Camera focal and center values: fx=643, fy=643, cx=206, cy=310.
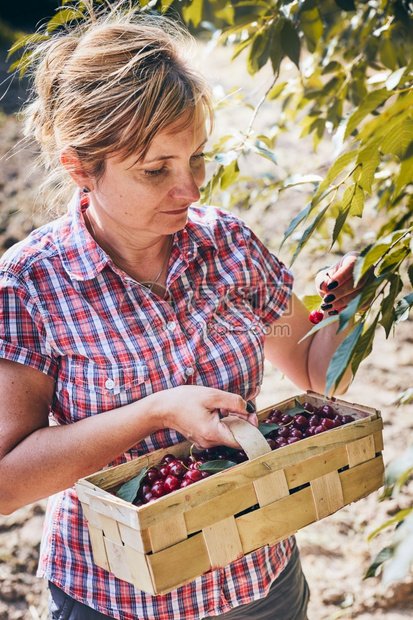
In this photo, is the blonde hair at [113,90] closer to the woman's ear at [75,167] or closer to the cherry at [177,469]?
the woman's ear at [75,167]

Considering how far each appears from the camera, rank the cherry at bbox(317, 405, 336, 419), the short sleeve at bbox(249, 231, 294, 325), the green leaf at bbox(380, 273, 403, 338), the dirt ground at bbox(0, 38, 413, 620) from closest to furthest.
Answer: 1. the green leaf at bbox(380, 273, 403, 338)
2. the cherry at bbox(317, 405, 336, 419)
3. the short sleeve at bbox(249, 231, 294, 325)
4. the dirt ground at bbox(0, 38, 413, 620)

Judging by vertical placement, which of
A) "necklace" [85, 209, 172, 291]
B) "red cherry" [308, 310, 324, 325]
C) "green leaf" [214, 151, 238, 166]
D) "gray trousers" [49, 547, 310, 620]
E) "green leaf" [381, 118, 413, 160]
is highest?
"green leaf" [214, 151, 238, 166]

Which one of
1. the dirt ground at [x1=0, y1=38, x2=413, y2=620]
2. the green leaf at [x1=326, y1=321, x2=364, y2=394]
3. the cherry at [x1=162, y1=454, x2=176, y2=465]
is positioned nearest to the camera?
the green leaf at [x1=326, y1=321, x2=364, y2=394]

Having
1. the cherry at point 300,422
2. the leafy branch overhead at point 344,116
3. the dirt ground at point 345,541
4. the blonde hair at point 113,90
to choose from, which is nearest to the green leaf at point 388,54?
the leafy branch overhead at point 344,116

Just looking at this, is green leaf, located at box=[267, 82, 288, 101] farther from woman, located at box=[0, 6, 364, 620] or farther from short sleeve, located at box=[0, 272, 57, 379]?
short sleeve, located at box=[0, 272, 57, 379]

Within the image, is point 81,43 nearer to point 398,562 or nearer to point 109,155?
point 109,155

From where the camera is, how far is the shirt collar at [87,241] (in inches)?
50.5

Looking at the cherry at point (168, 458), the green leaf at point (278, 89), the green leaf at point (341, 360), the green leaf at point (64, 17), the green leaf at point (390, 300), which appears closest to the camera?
the green leaf at point (341, 360)

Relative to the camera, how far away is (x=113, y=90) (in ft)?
4.00

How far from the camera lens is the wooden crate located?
0.97m

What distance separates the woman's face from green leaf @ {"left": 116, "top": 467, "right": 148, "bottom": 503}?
49cm

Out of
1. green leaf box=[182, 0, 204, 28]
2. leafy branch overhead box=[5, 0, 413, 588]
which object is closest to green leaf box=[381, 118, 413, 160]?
leafy branch overhead box=[5, 0, 413, 588]

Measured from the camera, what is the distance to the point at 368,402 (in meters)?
3.13

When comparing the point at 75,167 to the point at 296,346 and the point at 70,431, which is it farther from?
the point at 296,346
